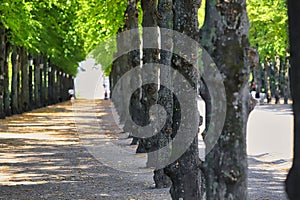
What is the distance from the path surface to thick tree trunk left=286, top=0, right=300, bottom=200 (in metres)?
9.79

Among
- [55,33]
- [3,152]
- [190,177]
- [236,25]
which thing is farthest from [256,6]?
[236,25]

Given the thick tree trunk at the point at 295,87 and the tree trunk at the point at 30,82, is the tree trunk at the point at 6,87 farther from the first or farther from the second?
the thick tree trunk at the point at 295,87

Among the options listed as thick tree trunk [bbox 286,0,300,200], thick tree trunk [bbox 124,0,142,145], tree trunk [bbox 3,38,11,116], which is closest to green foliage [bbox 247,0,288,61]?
tree trunk [bbox 3,38,11,116]

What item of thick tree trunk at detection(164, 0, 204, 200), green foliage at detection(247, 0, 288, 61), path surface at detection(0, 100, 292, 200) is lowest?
path surface at detection(0, 100, 292, 200)

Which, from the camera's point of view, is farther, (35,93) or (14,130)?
(35,93)

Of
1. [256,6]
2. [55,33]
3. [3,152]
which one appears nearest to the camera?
[3,152]

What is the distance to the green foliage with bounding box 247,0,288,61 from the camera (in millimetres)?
53812

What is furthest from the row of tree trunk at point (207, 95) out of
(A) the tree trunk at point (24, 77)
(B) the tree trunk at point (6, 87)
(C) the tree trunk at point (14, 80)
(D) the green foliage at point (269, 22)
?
(D) the green foliage at point (269, 22)

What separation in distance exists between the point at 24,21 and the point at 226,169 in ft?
83.7

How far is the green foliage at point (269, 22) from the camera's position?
53812 mm

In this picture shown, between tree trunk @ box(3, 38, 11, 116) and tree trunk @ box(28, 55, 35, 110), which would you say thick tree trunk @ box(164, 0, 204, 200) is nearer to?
tree trunk @ box(3, 38, 11, 116)

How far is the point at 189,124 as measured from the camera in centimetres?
1234

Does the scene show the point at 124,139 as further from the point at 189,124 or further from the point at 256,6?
the point at 256,6

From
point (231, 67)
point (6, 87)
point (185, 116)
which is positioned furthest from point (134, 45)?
point (231, 67)
